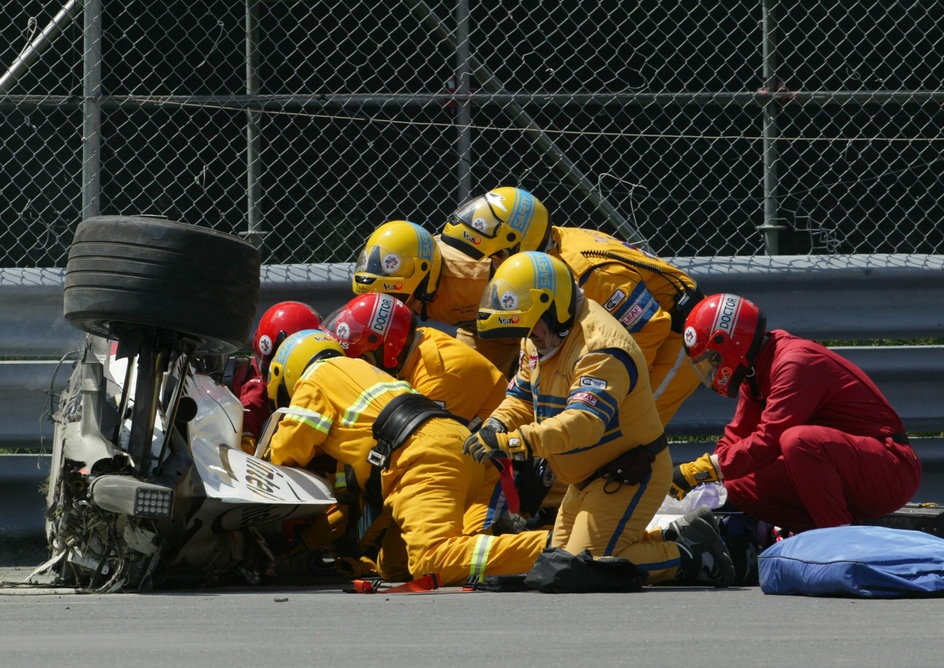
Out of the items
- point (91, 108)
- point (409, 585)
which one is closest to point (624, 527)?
point (409, 585)

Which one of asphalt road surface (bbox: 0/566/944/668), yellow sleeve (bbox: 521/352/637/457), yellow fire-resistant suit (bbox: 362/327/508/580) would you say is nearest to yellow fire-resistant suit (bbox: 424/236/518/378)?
yellow fire-resistant suit (bbox: 362/327/508/580)

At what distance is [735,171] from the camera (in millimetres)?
8719

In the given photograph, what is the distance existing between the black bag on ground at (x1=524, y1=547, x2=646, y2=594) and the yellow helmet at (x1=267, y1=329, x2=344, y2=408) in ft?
5.26

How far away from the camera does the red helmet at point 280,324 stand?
7086mm

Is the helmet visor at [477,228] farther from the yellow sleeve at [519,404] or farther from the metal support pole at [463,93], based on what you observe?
the yellow sleeve at [519,404]

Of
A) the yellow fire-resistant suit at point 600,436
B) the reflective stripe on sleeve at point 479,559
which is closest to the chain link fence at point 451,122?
the yellow fire-resistant suit at point 600,436

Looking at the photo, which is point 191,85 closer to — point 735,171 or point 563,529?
point 735,171

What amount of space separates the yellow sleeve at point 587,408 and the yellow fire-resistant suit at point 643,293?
115 centimetres

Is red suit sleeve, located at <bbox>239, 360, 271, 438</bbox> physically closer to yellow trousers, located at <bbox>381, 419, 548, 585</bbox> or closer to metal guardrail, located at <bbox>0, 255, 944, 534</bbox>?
metal guardrail, located at <bbox>0, 255, 944, 534</bbox>

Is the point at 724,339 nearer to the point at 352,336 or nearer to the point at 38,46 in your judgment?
the point at 352,336

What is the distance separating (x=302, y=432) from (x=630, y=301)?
1679 millimetres

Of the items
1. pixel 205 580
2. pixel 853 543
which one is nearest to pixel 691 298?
pixel 853 543

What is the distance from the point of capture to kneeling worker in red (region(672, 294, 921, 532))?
6180mm

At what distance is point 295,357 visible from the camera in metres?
6.67
